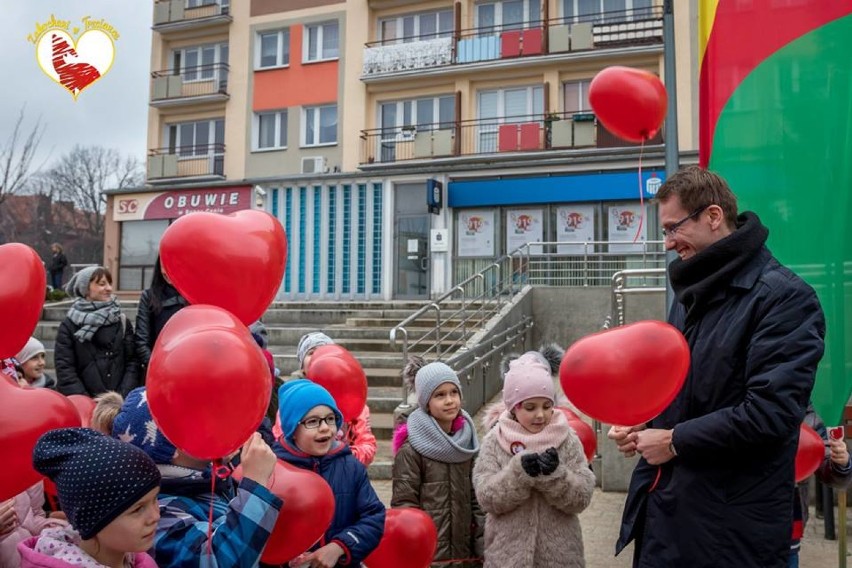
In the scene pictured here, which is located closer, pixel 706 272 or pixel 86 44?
pixel 706 272

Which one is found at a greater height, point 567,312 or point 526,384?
point 567,312

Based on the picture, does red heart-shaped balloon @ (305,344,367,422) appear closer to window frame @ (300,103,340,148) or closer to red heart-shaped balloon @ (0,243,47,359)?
red heart-shaped balloon @ (0,243,47,359)

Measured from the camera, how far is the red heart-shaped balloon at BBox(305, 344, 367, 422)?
3.95 metres

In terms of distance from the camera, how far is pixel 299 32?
22.0 metres

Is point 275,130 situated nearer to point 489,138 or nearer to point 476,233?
point 489,138

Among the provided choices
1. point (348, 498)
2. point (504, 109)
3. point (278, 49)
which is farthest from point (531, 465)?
point (278, 49)

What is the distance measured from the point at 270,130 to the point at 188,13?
4954mm

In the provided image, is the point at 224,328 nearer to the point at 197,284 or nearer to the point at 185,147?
the point at 197,284

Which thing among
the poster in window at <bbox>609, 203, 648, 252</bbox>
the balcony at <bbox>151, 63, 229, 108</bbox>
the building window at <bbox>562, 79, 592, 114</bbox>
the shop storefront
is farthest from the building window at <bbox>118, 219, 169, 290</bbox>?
the poster in window at <bbox>609, 203, 648, 252</bbox>

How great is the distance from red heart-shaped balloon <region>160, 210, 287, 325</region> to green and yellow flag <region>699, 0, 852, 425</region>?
2.33 metres

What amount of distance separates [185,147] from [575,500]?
2262 centimetres

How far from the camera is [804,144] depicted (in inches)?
130

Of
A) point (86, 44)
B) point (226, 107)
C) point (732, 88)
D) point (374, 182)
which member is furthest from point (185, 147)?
point (732, 88)

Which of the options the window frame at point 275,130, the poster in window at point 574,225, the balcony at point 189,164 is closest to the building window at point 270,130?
the window frame at point 275,130
